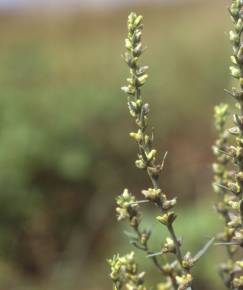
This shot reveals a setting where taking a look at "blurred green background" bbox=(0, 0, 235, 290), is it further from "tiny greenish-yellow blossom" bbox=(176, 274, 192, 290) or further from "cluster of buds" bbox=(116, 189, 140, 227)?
"tiny greenish-yellow blossom" bbox=(176, 274, 192, 290)

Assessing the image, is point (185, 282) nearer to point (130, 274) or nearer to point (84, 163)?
point (130, 274)

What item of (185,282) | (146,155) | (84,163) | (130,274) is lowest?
(84,163)

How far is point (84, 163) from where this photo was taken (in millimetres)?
7836

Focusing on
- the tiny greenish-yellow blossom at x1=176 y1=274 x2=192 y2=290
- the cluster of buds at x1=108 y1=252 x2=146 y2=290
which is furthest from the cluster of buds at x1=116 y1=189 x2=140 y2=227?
the tiny greenish-yellow blossom at x1=176 y1=274 x2=192 y2=290

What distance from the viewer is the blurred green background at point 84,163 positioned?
22.3 feet

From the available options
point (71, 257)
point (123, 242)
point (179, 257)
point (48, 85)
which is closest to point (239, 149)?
point (179, 257)

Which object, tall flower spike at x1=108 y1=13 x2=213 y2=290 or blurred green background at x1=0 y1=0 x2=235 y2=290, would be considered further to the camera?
blurred green background at x1=0 y1=0 x2=235 y2=290

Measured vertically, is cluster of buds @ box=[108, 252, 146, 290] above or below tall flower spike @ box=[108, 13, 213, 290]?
below

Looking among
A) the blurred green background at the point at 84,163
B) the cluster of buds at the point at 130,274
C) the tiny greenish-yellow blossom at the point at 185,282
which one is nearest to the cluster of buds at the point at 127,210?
the cluster of buds at the point at 130,274

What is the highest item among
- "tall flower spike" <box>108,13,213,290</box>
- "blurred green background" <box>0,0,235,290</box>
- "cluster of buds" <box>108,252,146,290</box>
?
"tall flower spike" <box>108,13,213,290</box>

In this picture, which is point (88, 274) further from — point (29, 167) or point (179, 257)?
point (179, 257)

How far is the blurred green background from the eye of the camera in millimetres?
6809

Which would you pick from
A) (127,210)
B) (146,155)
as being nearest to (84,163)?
(127,210)

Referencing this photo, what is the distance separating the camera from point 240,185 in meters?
1.34
